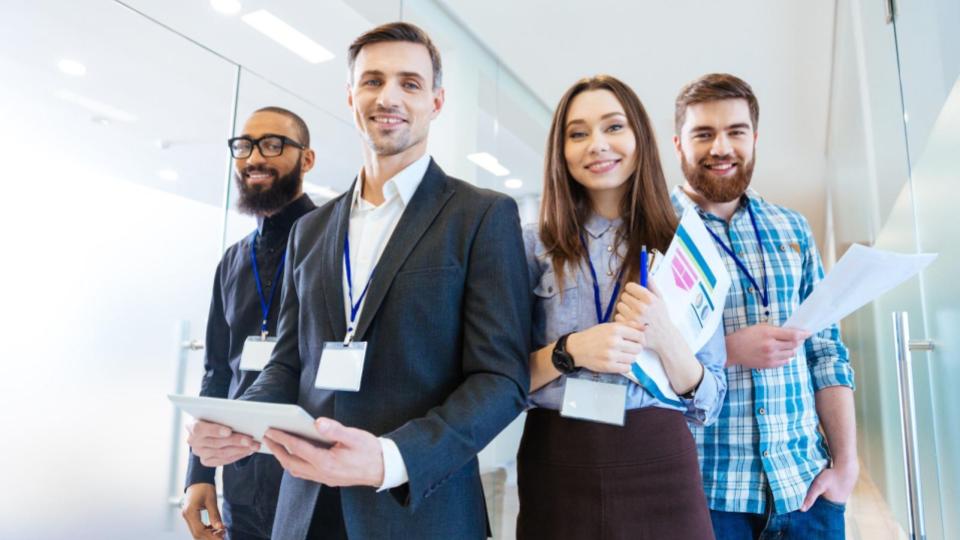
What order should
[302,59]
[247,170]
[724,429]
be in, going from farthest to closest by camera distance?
1. [302,59]
2. [247,170]
3. [724,429]

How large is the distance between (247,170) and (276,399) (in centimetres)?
120

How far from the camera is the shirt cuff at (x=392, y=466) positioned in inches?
36.7

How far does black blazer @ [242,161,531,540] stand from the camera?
1.04 meters

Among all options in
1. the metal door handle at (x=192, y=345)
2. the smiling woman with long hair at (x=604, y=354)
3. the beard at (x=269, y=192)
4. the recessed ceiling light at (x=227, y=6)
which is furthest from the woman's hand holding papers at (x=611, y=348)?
the recessed ceiling light at (x=227, y=6)

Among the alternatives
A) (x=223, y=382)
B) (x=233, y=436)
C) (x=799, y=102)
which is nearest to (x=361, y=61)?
(x=233, y=436)

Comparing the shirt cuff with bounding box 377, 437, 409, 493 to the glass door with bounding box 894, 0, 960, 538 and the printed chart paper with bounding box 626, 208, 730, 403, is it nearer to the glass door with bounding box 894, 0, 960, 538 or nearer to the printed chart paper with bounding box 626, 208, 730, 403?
the printed chart paper with bounding box 626, 208, 730, 403

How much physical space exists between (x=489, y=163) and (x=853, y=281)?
349 centimetres

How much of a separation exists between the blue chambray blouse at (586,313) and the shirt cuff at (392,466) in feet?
1.34

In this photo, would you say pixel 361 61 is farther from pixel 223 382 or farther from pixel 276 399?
pixel 223 382

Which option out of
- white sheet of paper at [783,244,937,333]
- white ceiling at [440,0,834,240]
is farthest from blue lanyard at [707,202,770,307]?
white ceiling at [440,0,834,240]

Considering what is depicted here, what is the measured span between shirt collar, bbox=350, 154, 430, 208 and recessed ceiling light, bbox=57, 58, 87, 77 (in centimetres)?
166

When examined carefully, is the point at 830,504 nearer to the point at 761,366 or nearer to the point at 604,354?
the point at 761,366

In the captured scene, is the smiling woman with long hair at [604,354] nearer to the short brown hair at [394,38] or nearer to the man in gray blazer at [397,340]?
the man in gray blazer at [397,340]

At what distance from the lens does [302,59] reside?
11.3ft
